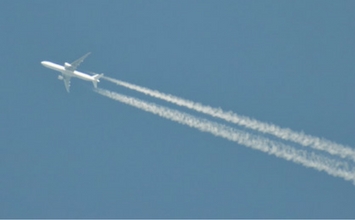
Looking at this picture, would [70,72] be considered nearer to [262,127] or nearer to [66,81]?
[66,81]

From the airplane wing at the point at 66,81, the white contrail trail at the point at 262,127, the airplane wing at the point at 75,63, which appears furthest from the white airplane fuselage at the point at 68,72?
the white contrail trail at the point at 262,127

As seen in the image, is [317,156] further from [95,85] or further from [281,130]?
[95,85]

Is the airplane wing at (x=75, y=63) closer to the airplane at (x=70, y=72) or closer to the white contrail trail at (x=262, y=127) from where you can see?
the airplane at (x=70, y=72)

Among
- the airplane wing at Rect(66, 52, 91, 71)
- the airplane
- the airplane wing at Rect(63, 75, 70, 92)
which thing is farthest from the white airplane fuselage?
the airplane wing at Rect(63, 75, 70, 92)

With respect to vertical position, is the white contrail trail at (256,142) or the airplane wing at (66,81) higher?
the airplane wing at (66,81)

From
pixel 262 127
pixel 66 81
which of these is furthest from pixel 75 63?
pixel 262 127

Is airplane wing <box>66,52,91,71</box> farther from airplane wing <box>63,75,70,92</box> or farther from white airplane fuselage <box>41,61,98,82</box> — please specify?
airplane wing <box>63,75,70,92</box>
